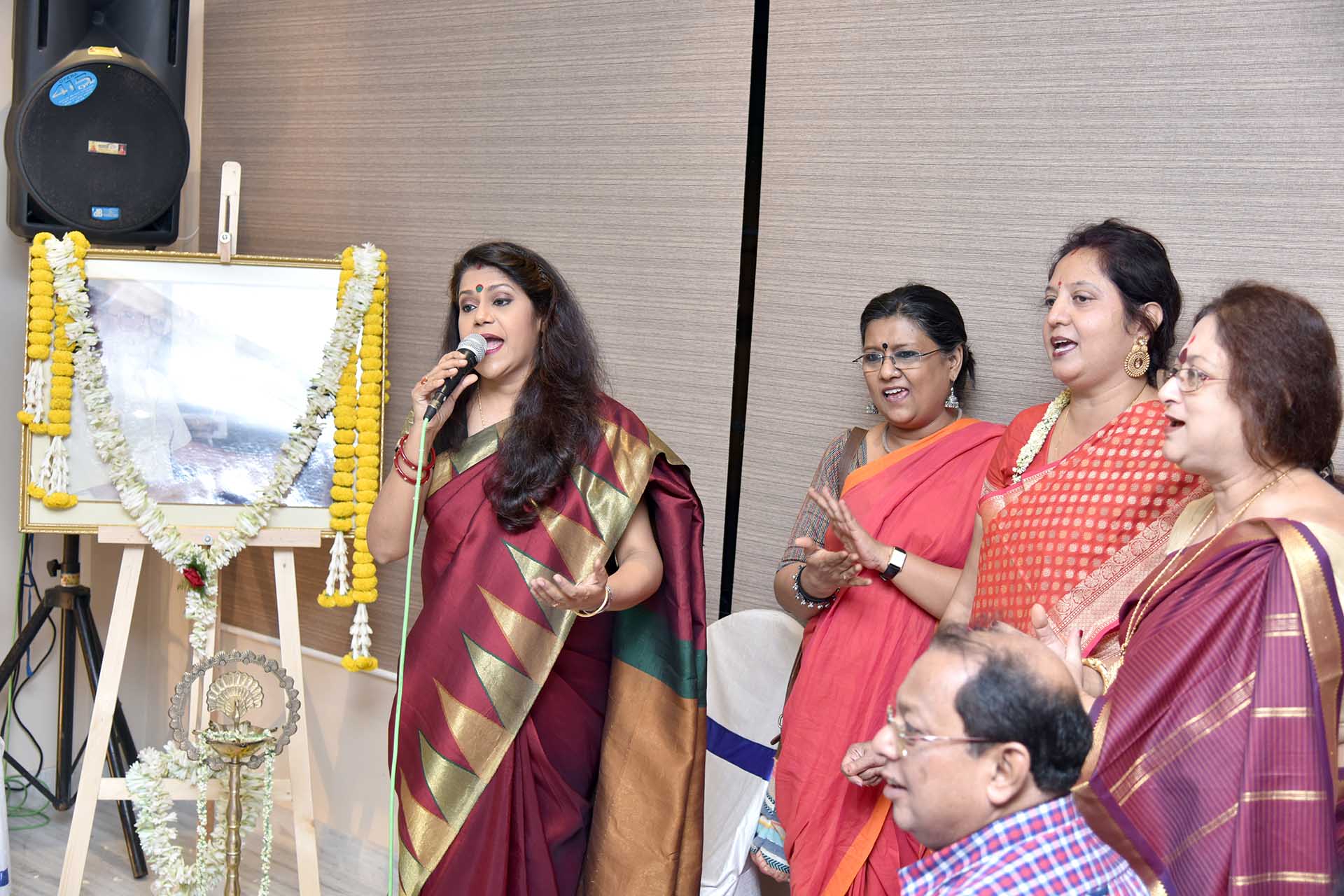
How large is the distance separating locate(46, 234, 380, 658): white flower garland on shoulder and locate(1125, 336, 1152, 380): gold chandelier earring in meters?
1.97

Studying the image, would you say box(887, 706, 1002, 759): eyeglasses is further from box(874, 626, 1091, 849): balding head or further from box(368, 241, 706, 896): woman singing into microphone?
box(368, 241, 706, 896): woman singing into microphone

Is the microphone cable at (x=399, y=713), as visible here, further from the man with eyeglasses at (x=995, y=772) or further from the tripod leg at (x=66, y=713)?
the tripod leg at (x=66, y=713)

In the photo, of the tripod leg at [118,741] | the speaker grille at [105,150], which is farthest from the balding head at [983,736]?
the speaker grille at [105,150]

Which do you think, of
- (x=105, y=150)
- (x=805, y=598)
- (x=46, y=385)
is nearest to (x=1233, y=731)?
(x=805, y=598)

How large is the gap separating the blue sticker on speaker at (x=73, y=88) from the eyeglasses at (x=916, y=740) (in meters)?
2.79

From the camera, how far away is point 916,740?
4.16 feet

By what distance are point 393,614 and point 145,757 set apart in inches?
31.0

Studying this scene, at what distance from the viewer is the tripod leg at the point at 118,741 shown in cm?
326

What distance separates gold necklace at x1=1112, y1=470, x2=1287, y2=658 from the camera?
155cm

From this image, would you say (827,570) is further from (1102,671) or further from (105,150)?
(105,150)

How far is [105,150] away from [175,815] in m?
1.70

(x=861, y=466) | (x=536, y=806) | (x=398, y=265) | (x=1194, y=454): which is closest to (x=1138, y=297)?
(x=1194, y=454)

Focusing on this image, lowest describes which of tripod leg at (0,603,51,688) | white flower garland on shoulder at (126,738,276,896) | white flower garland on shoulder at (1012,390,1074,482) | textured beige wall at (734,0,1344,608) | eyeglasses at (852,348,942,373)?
white flower garland on shoulder at (126,738,276,896)

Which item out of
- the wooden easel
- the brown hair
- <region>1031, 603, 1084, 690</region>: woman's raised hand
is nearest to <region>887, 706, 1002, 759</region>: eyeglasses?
<region>1031, 603, 1084, 690</region>: woman's raised hand
